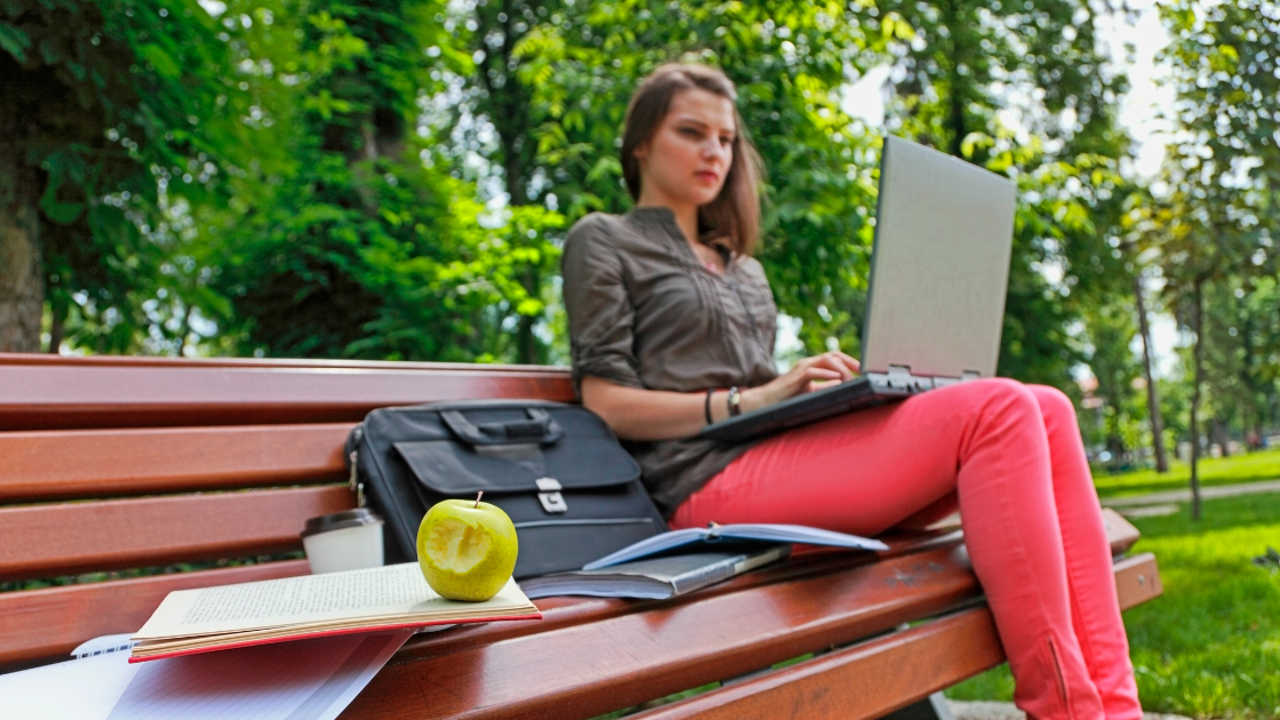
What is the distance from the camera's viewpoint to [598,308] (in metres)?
2.21

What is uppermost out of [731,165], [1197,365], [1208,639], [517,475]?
[731,165]

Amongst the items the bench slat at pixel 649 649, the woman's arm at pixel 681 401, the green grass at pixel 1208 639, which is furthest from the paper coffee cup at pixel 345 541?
the green grass at pixel 1208 639

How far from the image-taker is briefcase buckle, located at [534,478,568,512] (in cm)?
177

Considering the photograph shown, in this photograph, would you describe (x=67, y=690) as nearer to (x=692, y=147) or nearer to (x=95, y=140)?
(x=692, y=147)

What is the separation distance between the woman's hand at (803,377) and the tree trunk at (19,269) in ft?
7.07

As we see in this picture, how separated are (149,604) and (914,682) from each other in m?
1.17

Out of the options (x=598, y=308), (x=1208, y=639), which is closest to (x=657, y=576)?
(x=598, y=308)

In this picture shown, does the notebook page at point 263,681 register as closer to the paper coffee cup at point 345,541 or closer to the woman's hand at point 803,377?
the paper coffee cup at point 345,541

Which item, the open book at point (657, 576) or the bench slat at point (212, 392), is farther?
the bench slat at point (212, 392)

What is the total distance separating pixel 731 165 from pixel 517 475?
4.26 ft

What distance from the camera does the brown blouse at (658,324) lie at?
7.02 ft

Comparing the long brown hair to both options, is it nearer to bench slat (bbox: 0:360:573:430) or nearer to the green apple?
bench slat (bbox: 0:360:573:430)

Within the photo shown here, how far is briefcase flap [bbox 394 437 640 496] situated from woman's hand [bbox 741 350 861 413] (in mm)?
295

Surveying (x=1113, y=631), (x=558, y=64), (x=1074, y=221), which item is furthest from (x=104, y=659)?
(x=1074, y=221)
